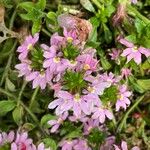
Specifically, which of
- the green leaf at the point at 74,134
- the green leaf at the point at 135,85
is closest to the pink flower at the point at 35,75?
the green leaf at the point at 74,134

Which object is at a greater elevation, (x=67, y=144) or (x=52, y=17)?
(x=52, y=17)

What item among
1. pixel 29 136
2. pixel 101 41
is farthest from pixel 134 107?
pixel 29 136

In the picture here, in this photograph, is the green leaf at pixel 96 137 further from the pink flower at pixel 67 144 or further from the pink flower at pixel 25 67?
the pink flower at pixel 25 67

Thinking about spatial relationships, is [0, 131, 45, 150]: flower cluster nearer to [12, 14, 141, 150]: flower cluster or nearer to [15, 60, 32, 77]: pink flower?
[12, 14, 141, 150]: flower cluster

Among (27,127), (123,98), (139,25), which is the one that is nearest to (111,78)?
(123,98)

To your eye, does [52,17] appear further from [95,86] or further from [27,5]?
[95,86]

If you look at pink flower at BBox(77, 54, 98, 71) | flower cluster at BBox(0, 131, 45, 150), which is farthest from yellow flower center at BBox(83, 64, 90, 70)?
flower cluster at BBox(0, 131, 45, 150)
